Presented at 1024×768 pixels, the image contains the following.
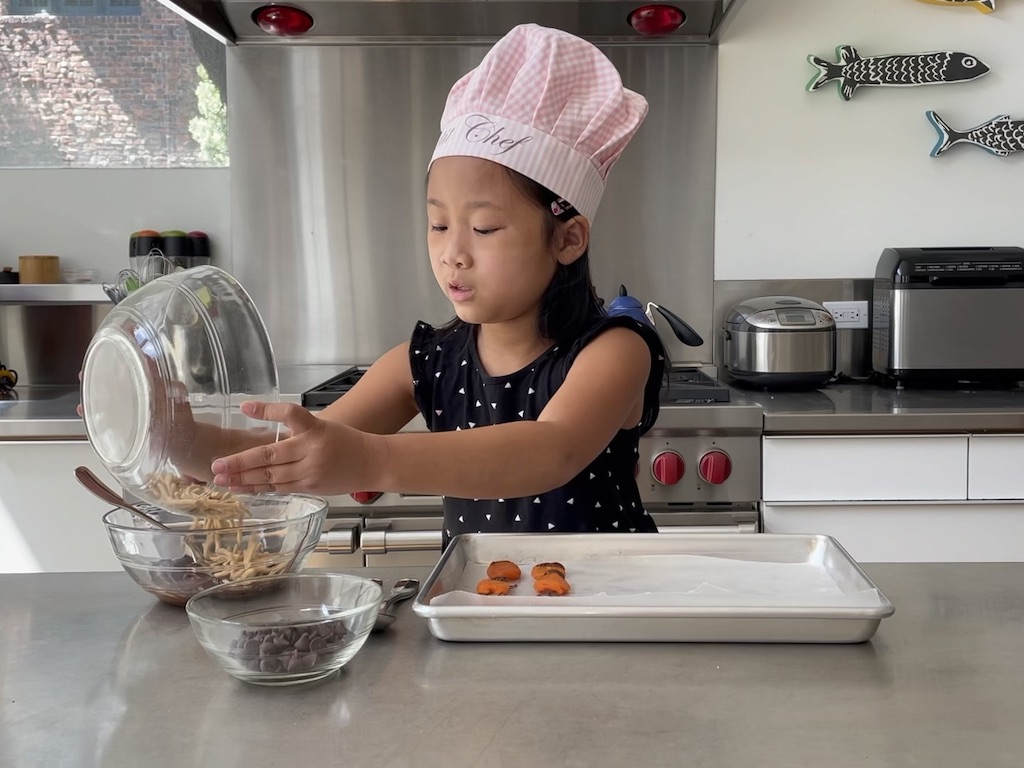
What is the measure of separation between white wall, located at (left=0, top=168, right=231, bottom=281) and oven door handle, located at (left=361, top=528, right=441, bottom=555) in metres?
0.93

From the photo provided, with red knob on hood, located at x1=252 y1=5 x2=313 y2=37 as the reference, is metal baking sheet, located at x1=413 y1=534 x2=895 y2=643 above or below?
below

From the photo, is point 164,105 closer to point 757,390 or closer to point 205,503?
point 757,390

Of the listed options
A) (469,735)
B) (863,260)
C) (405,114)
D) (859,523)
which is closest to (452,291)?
(469,735)

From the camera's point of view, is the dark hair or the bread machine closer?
the dark hair

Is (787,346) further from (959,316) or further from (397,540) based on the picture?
(397,540)

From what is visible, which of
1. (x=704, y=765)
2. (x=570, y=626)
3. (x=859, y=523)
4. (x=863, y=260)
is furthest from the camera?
(x=863, y=260)

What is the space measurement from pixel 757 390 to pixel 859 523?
378mm

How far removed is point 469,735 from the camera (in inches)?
23.4

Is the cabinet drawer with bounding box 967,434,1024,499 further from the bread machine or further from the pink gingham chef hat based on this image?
the pink gingham chef hat

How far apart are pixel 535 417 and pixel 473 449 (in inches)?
13.9

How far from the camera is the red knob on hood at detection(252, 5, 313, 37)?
214 centimetres

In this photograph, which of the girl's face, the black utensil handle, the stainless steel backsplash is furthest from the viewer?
the stainless steel backsplash

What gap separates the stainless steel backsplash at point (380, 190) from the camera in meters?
2.27

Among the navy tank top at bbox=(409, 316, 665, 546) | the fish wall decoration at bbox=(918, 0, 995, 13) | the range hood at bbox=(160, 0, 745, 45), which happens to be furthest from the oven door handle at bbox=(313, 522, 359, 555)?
the fish wall decoration at bbox=(918, 0, 995, 13)
